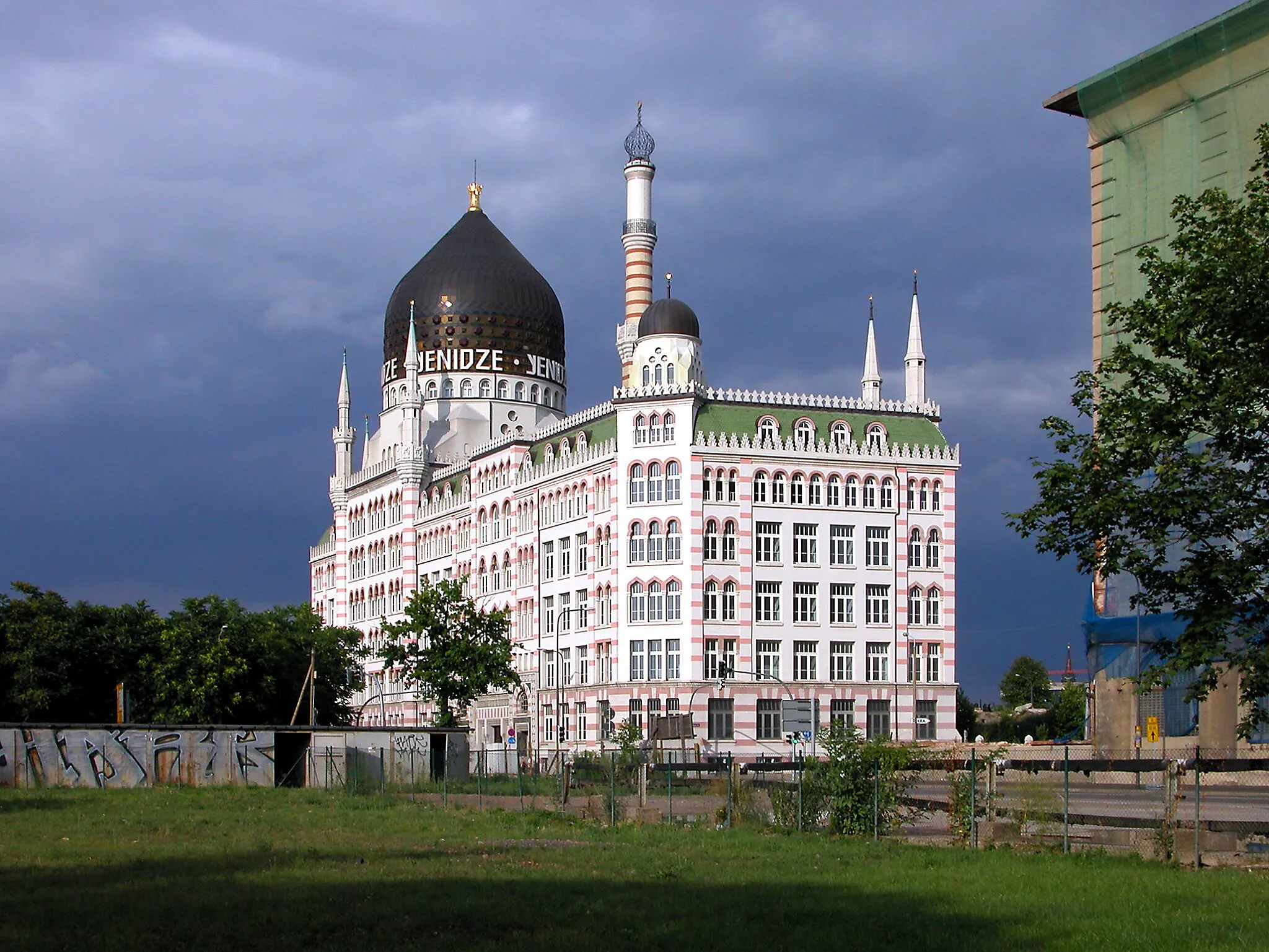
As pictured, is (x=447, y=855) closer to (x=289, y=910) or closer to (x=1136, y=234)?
(x=289, y=910)

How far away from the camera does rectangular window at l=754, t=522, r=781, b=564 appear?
9794cm

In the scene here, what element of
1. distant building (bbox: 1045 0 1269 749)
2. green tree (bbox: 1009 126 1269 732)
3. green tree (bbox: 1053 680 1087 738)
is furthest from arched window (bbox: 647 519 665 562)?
green tree (bbox: 1009 126 1269 732)

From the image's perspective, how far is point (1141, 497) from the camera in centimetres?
3222

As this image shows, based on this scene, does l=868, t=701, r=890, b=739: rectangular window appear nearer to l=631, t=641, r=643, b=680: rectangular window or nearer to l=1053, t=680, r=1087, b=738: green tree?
l=631, t=641, r=643, b=680: rectangular window

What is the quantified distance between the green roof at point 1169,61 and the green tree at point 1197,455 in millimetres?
35191

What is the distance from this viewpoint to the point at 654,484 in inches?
3858

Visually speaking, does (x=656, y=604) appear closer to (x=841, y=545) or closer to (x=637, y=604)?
(x=637, y=604)

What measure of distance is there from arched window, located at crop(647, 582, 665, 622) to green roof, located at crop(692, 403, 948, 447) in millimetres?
8959

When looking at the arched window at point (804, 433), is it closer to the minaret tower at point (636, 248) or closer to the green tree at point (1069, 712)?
the minaret tower at point (636, 248)

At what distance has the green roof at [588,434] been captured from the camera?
A: 336 ft

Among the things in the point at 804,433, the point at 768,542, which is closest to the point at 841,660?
the point at 768,542

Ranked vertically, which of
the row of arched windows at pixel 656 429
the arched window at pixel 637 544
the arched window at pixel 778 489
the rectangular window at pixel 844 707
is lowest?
the rectangular window at pixel 844 707

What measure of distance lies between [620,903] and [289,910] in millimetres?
4305

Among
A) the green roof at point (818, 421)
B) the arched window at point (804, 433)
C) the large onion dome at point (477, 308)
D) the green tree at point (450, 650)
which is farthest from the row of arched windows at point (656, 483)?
the large onion dome at point (477, 308)
